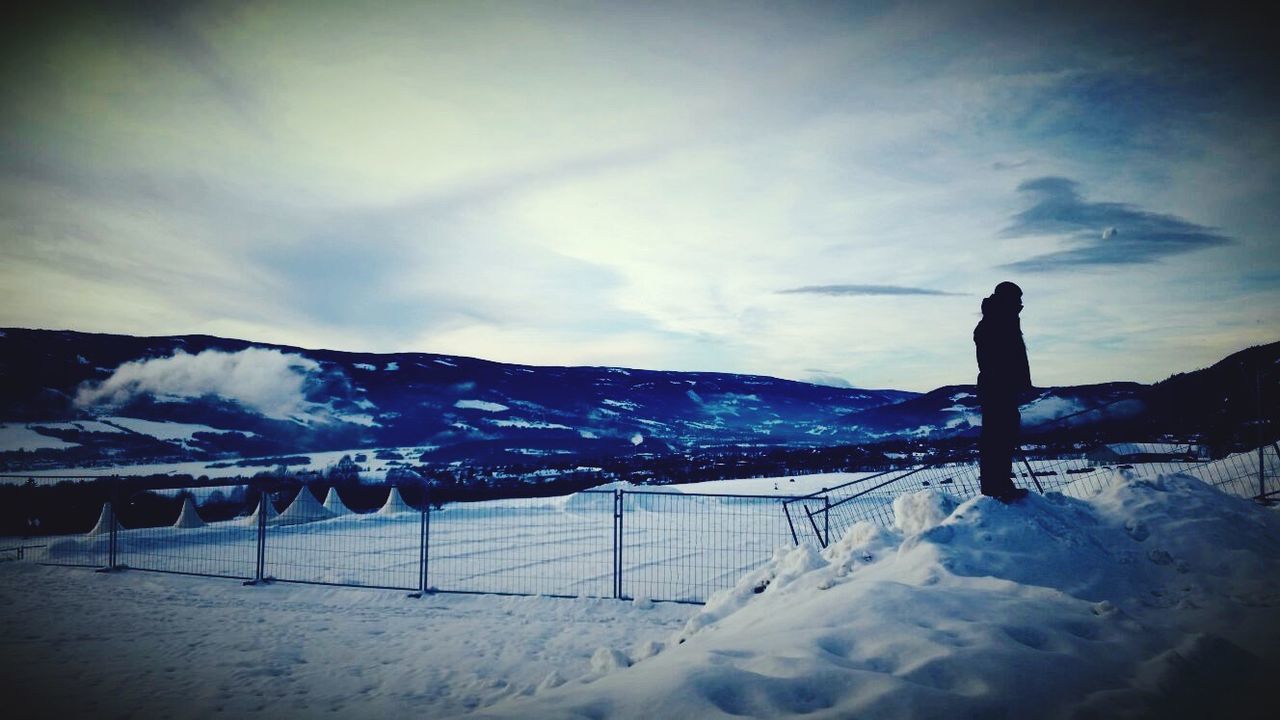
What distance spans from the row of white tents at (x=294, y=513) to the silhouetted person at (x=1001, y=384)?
1538 cm

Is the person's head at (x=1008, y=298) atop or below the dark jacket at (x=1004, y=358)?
atop

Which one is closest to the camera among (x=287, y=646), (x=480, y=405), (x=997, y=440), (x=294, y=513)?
(x=287, y=646)

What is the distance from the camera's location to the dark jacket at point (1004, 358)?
26.3 ft

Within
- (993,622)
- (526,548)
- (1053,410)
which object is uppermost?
(1053,410)

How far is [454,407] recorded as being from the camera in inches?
5064

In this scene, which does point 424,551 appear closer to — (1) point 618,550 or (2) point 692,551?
(1) point 618,550

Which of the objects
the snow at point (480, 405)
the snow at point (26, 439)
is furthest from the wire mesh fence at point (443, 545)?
the snow at point (480, 405)

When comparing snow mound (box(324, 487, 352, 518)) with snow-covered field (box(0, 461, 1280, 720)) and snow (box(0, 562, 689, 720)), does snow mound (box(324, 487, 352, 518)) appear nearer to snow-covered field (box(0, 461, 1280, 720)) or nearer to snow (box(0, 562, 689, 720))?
snow (box(0, 562, 689, 720))

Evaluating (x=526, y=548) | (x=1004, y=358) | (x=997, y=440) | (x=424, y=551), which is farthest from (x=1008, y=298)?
(x=526, y=548)

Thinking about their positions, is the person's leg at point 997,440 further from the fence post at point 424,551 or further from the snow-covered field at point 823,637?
the fence post at point 424,551

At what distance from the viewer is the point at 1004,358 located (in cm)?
802

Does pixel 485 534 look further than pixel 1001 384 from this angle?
Yes

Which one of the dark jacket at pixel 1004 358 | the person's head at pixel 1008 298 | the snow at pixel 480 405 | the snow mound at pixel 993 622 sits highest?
the snow at pixel 480 405

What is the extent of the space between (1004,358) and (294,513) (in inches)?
798
